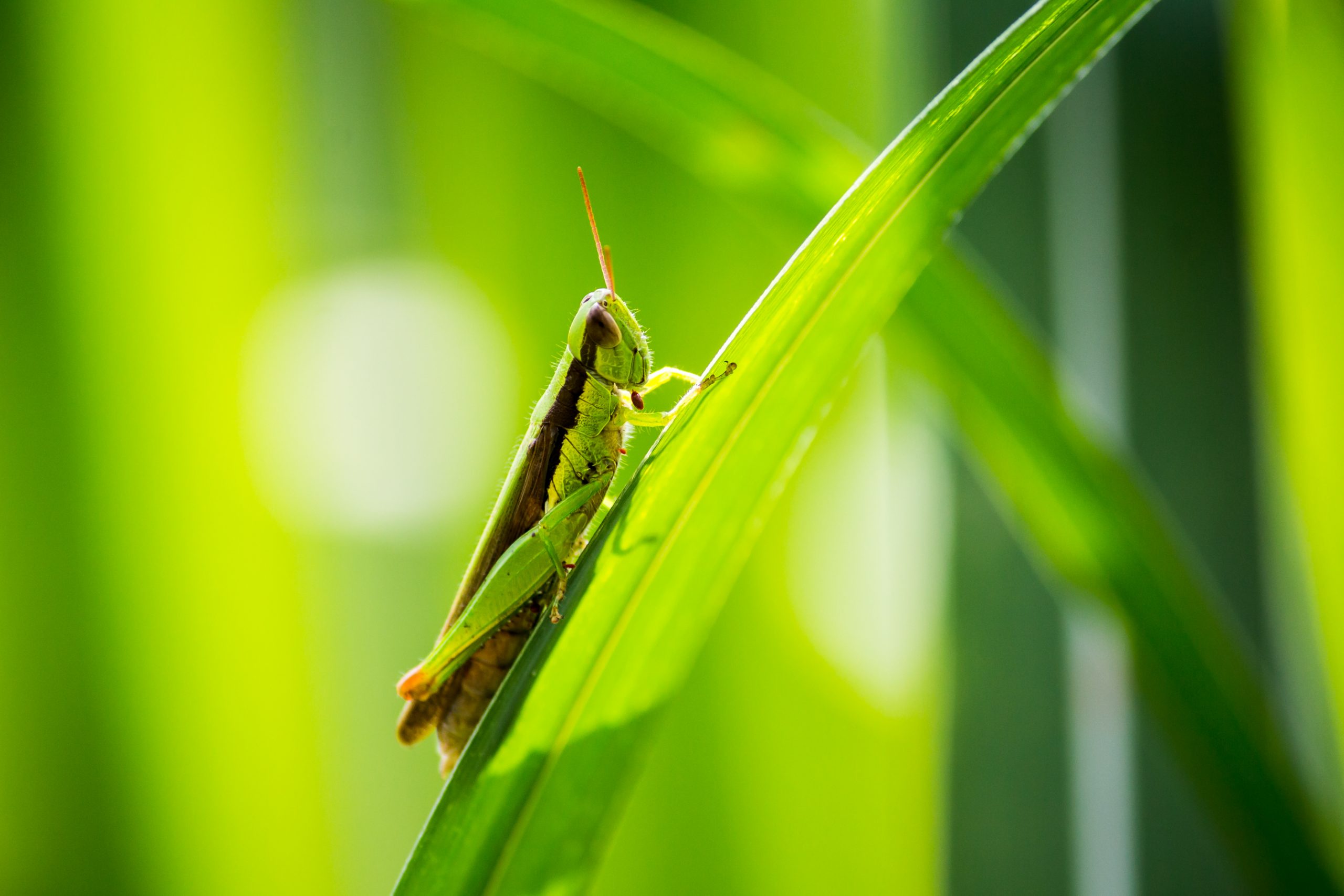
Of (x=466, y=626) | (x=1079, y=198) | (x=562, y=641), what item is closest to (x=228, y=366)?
(x=466, y=626)

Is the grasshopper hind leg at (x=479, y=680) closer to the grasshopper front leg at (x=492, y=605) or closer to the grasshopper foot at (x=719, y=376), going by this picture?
the grasshopper front leg at (x=492, y=605)

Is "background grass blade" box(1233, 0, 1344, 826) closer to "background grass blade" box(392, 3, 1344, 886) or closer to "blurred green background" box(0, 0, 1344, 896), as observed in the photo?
"blurred green background" box(0, 0, 1344, 896)

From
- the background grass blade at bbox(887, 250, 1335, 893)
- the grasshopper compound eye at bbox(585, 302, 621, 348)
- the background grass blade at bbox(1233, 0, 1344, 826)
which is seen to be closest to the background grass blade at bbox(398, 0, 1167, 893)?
the background grass blade at bbox(887, 250, 1335, 893)

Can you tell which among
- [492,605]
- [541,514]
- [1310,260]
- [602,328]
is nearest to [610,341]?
[602,328]

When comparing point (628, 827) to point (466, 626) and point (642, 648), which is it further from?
point (642, 648)

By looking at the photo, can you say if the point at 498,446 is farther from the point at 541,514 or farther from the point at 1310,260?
the point at 1310,260
